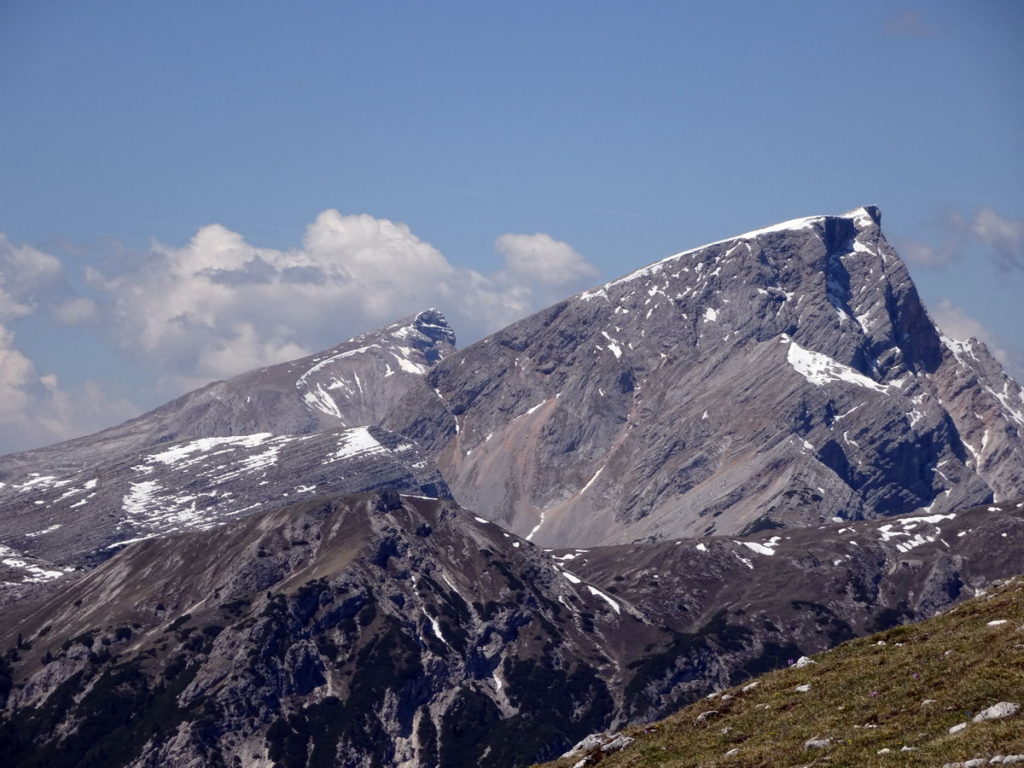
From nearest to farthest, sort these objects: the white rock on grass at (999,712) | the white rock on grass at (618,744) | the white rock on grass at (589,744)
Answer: the white rock on grass at (999,712), the white rock on grass at (618,744), the white rock on grass at (589,744)

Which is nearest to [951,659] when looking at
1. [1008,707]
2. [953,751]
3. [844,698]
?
[844,698]

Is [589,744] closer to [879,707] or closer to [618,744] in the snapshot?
[618,744]

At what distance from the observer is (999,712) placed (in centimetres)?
5522

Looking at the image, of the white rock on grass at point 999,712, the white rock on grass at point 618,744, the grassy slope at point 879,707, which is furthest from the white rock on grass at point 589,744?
the white rock on grass at point 999,712

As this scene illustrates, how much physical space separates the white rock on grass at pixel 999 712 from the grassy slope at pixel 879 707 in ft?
1.64

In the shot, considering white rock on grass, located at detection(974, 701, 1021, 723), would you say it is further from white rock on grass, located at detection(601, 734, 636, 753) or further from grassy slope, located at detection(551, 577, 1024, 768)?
white rock on grass, located at detection(601, 734, 636, 753)

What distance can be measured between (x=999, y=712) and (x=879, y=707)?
7.59 meters

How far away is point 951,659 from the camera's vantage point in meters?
65.2

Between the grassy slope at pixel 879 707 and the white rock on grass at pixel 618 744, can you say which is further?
the white rock on grass at pixel 618 744

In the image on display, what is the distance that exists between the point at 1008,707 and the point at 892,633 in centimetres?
2258

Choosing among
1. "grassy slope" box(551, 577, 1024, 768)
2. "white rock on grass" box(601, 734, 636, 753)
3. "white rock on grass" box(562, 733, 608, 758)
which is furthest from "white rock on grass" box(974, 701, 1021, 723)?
"white rock on grass" box(562, 733, 608, 758)

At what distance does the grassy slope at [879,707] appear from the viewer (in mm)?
54719

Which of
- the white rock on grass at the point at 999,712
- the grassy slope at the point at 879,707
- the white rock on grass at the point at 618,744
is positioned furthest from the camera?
the white rock on grass at the point at 618,744

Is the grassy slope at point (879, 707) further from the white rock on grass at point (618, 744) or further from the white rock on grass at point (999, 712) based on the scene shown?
the white rock on grass at point (618, 744)
